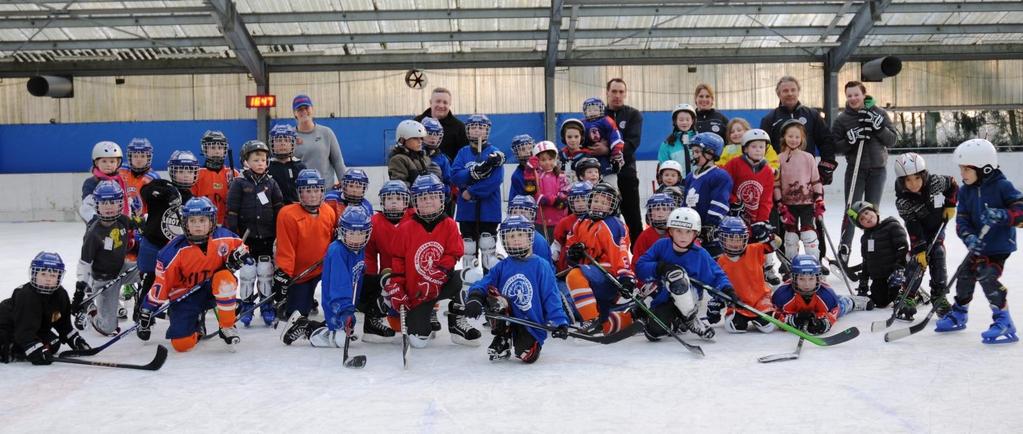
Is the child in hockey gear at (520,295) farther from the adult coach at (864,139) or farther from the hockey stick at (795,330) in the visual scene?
the adult coach at (864,139)

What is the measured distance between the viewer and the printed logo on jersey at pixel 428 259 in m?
4.52

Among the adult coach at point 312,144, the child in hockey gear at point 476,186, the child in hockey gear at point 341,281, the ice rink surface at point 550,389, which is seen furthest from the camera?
the adult coach at point 312,144

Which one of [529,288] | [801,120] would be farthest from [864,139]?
[529,288]

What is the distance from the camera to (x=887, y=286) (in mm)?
5371

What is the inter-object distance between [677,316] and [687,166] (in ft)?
7.43

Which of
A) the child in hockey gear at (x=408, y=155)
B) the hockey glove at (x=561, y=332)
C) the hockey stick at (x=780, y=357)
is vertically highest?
the child in hockey gear at (x=408, y=155)

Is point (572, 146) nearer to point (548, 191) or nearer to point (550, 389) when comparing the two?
point (548, 191)

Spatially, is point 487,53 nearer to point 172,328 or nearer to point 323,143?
point 323,143

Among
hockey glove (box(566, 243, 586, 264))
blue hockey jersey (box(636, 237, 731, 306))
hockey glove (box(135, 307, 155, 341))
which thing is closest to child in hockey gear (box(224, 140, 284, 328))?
hockey glove (box(135, 307, 155, 341))

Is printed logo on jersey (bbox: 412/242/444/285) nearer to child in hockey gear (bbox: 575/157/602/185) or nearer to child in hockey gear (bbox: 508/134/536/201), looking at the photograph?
child in hockey gear (bbox: 508/134/536/201)

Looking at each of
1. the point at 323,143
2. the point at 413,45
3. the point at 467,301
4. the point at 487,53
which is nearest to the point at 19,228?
the point at 413,45

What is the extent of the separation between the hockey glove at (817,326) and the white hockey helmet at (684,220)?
73 cm

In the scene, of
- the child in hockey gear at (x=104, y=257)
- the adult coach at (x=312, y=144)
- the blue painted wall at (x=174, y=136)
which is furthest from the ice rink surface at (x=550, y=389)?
the blue painted wall at (x=174, y=136)

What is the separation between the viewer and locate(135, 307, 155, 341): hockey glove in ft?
14.5
